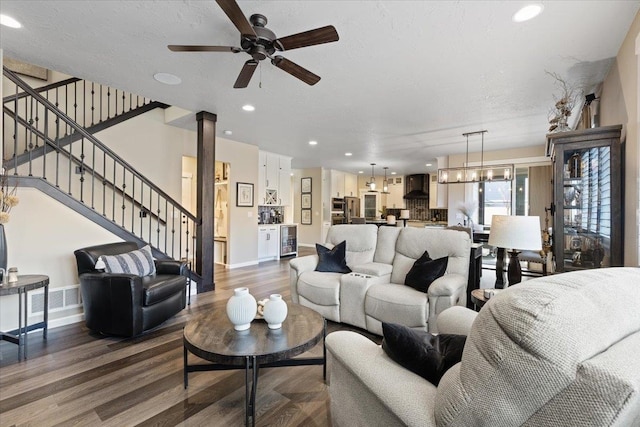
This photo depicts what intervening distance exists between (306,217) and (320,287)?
22.1 feet

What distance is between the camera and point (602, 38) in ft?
8.04

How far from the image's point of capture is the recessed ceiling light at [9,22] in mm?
2276

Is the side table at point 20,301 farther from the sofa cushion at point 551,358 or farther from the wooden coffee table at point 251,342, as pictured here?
the sofa cushion at point 551,358

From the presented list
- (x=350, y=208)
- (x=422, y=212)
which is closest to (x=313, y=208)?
(x=350, y=208)

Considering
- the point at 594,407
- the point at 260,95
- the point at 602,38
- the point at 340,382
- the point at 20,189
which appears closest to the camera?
the point at 594,407

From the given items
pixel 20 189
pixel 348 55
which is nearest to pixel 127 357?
pixel 20 189

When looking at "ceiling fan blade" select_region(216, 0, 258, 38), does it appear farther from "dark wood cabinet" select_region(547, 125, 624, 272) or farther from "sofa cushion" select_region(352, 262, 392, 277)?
"dark wood cabinet" select_region(547, 125, 624, 272)

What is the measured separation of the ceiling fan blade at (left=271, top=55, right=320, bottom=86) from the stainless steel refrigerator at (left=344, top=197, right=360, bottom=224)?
A: 8.11 metres

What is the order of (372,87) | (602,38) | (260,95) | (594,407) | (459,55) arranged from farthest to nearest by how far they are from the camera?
(260,95) → (372,87) → (459,55) → (602,38) → (594,407)

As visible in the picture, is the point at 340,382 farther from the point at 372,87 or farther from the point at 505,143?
the point at 505,143

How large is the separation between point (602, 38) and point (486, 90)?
1131 millimetres

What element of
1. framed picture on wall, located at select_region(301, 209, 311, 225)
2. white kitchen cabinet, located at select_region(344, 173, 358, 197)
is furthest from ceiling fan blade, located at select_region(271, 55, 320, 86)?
white kitchen cabinet, located at select_region(344, 173, 358, 197)

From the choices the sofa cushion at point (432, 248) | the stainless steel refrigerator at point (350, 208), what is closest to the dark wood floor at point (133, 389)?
the sofa cushion at point (432, 248)

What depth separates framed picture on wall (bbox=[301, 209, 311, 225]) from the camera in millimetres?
9859
